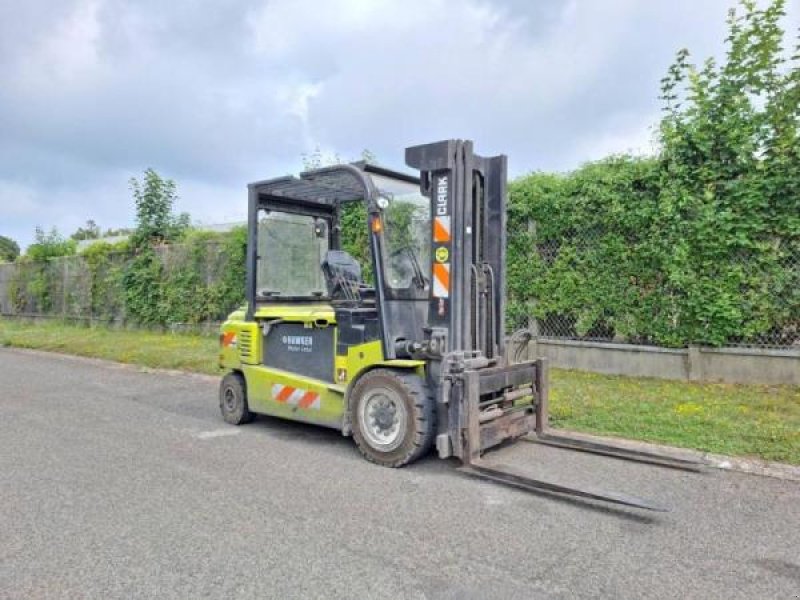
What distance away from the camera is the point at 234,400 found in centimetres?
684

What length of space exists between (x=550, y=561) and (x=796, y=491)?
7.57 ft

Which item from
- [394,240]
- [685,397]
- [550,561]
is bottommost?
[550,561]

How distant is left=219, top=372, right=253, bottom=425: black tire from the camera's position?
6.76m

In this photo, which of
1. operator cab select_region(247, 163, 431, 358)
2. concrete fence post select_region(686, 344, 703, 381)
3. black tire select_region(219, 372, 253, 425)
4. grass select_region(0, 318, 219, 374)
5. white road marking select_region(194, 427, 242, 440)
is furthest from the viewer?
grass select_region(0, 318, 219, 374)

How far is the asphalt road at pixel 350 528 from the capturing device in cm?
318

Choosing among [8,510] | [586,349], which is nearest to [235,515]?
[8,510]

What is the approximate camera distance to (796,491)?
4.54 meters

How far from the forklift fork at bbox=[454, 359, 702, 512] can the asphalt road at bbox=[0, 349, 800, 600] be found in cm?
11

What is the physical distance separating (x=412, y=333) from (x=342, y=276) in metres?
1.04

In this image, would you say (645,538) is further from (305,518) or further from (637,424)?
(637,424)

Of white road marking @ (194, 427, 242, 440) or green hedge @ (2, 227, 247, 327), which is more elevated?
green hedge @ (2, 227, 247, 327)

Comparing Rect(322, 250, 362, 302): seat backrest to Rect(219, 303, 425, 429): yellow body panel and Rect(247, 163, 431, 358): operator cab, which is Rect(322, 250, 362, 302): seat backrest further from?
Rect(219, 303, 425, 429): yellow body panel

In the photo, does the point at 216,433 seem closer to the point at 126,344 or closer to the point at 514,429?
the point at 514,429

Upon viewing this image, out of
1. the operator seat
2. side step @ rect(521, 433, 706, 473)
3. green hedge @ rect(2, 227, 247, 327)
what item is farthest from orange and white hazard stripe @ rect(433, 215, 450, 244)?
green hedge @ rect(2, 227, 247, 327)
